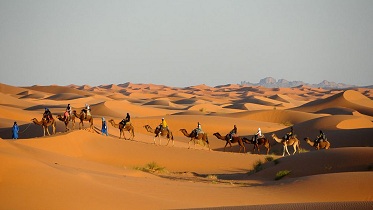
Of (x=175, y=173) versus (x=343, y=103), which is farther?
(x=343, y=103)

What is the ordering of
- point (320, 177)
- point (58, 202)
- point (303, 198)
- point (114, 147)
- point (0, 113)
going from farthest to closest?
point (0, 113) < point (114, 147) < point (320, 177) < point (303, 198) < point (58, 202)

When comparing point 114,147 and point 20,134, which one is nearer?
point 114,147

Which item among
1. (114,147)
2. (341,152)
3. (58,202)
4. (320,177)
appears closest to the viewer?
(58,202)

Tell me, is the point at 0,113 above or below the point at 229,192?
above

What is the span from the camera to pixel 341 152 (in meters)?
20.0

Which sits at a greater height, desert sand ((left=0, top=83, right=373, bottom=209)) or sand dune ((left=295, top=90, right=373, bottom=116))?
sand dune ((left=295, top=90, right=373, bottom=116))

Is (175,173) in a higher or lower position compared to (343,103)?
lower

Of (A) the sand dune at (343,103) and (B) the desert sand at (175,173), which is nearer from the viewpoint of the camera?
(B) the desert sand at (175,173)

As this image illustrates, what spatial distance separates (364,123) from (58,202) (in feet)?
117

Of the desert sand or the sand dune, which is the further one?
the sand dune

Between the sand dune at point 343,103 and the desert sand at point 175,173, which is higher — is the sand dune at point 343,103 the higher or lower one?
the higher one

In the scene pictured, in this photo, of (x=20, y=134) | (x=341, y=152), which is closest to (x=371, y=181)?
(x=341, y=152)

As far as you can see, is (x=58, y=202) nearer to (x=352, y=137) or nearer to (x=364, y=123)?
(x=352, y=137)

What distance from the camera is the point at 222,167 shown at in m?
24.7
